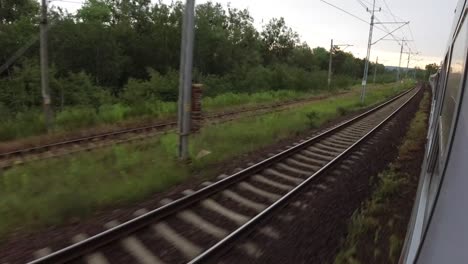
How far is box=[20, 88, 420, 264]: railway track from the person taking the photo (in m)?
5.51

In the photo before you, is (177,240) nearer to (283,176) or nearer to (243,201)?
(243,201)

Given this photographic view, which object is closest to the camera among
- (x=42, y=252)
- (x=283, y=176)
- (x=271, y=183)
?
(x=42, y=252)

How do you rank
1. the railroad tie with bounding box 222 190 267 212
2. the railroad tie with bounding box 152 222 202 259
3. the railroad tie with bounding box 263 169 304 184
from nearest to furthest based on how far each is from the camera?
the railroad tie with bounding box 152 222 202 259
the railroad tie with bounding box 222 190 267 212
the railroad tie with bounding box 263 169 304 184

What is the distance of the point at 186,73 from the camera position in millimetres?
10336

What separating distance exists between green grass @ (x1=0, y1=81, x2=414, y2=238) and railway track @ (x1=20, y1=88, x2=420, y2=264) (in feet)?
3.45

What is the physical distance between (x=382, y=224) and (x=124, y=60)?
36.9 m

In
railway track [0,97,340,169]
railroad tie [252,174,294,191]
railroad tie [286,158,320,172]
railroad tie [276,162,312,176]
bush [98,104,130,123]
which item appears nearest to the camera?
railroad tie [252,174,294,191]

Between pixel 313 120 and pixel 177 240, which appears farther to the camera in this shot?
pixel 313 120

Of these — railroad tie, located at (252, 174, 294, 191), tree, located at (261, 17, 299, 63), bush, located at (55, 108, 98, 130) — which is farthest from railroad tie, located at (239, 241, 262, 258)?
tree, located at (261, 17, 299, 63)

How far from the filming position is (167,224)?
664 centimetres

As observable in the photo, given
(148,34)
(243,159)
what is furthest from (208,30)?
(243,159)

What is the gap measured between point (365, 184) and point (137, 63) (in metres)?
36.9

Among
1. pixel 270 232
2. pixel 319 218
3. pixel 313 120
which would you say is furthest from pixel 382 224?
pixel 313 120

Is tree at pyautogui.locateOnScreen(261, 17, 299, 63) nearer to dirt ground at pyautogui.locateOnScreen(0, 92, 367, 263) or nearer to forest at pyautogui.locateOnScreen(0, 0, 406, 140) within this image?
forest at pyautogui.locateOnScreen(0, 0, 406, 140)
